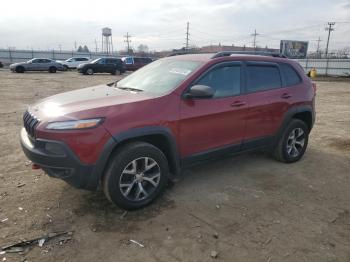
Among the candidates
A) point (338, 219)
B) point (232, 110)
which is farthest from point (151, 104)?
point (338, 219)

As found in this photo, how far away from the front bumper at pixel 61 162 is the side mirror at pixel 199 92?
1410 mm

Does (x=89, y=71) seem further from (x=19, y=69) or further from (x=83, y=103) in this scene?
(x=83, y=103)

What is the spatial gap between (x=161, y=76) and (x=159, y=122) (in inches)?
38.0

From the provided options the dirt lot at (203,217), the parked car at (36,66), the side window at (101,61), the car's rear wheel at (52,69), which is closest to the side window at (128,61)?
the side window at (101,61)

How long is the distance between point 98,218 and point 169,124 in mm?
1310

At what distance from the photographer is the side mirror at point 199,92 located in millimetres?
3854

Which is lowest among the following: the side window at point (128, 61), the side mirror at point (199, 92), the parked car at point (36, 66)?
the parked car at point (36, 66)

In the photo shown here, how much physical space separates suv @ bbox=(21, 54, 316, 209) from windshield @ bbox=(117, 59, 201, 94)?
0.02 meters

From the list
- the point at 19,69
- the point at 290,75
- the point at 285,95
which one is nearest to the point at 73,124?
the point at 285,95

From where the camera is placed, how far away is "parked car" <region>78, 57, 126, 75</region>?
28.6 meters

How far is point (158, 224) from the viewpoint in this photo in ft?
11.6

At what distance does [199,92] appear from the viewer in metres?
3.85

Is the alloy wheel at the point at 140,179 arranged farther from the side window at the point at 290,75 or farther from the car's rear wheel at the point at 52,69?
the car's rear wheel at the point at 52,69

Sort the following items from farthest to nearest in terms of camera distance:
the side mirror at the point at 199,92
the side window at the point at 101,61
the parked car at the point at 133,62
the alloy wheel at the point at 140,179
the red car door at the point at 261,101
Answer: the parked car at the point at 133,62 → the side window at the point at 101,61 → the red car door at the point at 261,101 → the side mirror at the point at 199,92 → the alloy wheel at the point at 140,179
